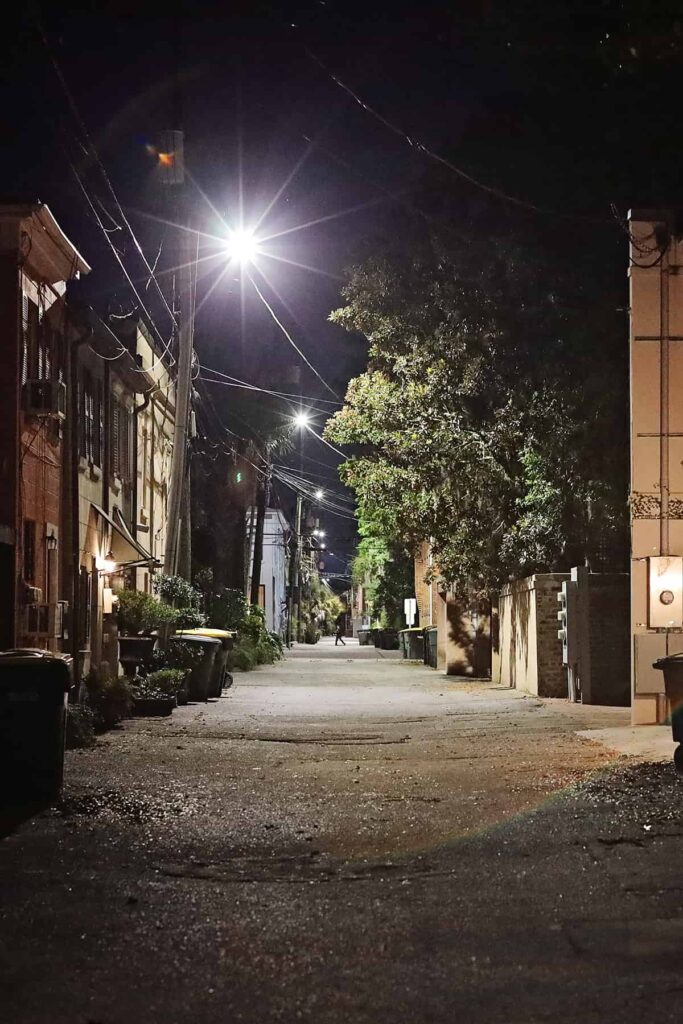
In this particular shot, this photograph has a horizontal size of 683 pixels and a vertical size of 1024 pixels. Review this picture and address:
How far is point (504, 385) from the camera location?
2070 centimetres

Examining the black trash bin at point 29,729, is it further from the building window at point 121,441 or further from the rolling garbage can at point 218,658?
the building window at point 121,441

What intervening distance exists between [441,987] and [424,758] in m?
7.87

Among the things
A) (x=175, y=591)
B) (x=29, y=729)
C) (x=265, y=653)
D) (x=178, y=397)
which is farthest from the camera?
(x=265, y=653)

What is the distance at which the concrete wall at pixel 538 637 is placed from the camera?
21.5 metres

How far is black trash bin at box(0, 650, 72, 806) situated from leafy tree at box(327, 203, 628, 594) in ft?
34.8

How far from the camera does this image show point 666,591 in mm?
15109

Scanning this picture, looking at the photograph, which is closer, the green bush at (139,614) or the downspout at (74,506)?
the downspout at (74,506)

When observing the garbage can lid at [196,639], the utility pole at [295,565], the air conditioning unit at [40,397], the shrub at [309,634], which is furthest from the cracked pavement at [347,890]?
the shrub at [309,634]

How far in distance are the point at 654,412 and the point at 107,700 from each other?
7976mm

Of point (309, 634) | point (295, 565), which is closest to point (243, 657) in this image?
point (295, 565)

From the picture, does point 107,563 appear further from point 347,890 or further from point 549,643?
point 347,890

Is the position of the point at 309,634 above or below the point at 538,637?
below

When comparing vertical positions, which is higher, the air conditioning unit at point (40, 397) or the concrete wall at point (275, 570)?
the air conditioning unit at point (40, 397)

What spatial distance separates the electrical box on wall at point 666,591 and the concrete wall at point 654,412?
10cm
